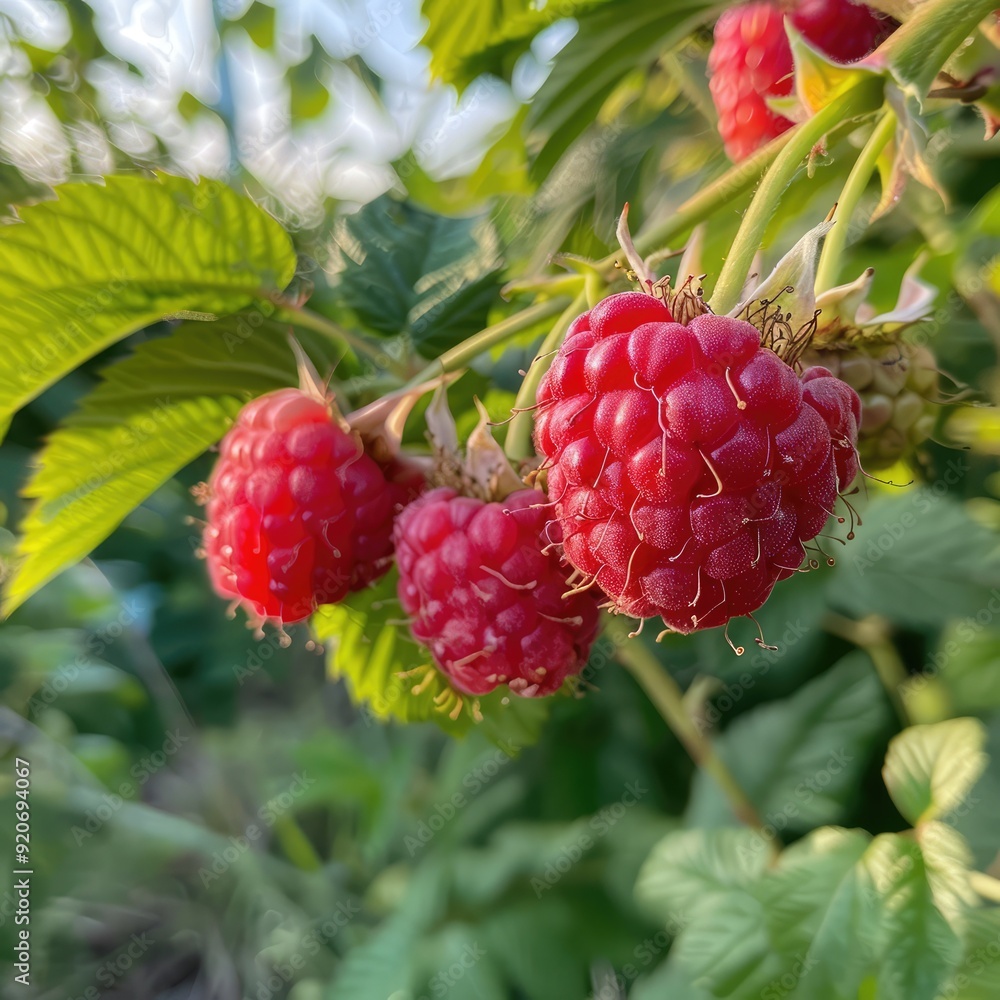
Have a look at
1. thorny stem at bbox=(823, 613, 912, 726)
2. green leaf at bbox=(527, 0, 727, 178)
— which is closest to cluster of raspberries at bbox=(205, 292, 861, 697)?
green leaf at bbox=(527, 0, 727, 178)

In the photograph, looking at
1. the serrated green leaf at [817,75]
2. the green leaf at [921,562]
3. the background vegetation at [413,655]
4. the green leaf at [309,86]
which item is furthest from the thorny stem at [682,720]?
the green leaf at [309,86]

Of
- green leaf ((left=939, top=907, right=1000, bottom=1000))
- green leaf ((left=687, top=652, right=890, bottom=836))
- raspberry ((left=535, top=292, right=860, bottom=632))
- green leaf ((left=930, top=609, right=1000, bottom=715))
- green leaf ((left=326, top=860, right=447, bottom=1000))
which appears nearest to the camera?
raspberry ((left=535, top=292, right=860, bottom=632))

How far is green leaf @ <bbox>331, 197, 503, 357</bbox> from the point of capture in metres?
0.80

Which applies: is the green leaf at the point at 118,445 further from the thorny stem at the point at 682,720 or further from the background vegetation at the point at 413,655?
the thorny stem at the point at 682,720

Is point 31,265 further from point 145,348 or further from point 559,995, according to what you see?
point 559,995

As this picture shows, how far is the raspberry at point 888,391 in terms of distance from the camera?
607 mm

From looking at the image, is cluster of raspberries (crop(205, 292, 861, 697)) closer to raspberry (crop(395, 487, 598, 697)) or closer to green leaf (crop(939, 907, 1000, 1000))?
Answer: raspberry (crop(395, 487, 598, 697))

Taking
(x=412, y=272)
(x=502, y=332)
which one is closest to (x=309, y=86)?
(x=412, y=272)

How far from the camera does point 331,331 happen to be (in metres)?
0.78

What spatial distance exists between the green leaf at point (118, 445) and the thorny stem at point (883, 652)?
0.88 meters

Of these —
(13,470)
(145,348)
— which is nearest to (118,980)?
(13,470)

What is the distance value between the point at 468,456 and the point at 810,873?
480 mm

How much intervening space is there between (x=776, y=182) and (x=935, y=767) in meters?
0.57

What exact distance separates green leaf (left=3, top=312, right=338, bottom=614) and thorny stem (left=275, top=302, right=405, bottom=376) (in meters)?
0.02
